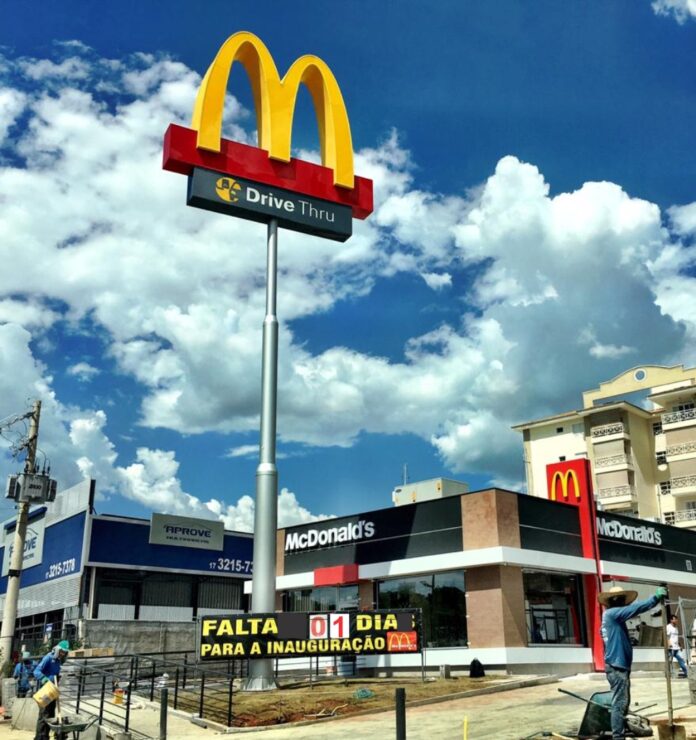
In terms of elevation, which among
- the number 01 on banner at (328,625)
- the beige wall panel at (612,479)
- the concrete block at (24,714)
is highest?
the beige wall panel at (612,479)

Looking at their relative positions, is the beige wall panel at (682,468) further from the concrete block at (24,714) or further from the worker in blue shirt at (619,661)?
the worker in blue shirt at (619,661)

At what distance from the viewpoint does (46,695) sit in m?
14.4

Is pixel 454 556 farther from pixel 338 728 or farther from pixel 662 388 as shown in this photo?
pixel 662 388

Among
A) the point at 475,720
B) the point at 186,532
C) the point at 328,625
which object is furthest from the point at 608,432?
the point at 475,720

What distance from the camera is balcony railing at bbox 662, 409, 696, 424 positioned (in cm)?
6262

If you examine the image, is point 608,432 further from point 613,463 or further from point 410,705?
point 410,705

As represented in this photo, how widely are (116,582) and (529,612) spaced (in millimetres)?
25915

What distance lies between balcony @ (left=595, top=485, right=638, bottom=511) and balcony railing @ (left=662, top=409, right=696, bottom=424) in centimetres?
601

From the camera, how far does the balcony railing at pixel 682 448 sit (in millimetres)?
62125

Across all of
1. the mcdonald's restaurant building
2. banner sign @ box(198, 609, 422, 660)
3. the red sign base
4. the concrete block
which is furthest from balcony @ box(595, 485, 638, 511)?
the concrete block

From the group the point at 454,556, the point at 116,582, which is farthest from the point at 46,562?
the point at 454,556

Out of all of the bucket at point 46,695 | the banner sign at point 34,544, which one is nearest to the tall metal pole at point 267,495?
the bucket at point 46,695

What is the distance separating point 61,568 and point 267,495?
25429 mm

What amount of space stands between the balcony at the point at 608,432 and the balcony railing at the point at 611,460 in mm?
1464
